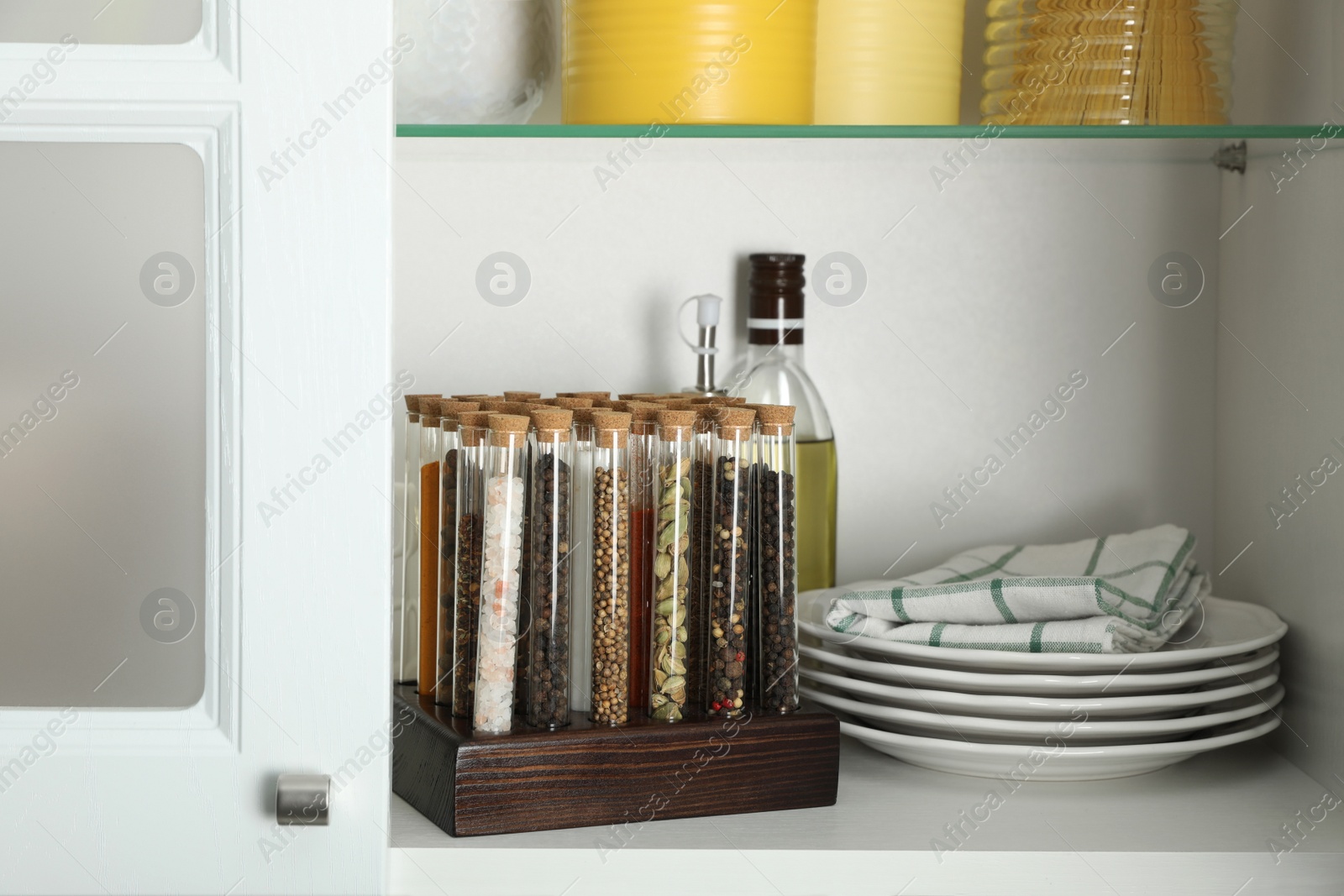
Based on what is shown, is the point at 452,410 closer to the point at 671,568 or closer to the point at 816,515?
the point at 671,568

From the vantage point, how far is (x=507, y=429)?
0.72m

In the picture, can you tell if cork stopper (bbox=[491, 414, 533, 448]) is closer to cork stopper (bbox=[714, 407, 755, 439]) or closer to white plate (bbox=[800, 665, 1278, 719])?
cork stopper (bbox=[714, 407, 755, 439])

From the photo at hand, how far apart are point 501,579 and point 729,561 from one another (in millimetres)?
145

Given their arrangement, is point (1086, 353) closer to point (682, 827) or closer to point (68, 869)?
point (682, 827)

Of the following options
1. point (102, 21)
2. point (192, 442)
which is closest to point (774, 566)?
point (192, 442)

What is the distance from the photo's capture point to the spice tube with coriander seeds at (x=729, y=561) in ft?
2.48

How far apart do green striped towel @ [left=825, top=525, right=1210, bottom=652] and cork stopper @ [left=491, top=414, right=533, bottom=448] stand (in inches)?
10.8

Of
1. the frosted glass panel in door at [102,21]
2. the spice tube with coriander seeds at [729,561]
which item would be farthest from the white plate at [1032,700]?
the frosted glass panel in door at [102,21]

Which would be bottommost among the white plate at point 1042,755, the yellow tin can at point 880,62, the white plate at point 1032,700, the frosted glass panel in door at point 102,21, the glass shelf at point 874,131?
the white plate at point 1042,755

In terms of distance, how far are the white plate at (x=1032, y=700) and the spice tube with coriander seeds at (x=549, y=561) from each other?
0.21m

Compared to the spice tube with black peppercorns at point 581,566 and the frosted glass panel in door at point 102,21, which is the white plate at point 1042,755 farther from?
the frosted glass panel in door at point 102,21

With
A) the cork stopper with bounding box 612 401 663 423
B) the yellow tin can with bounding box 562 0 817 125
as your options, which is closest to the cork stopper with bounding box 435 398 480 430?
the cork stopper with bounding box 612 401 663 423

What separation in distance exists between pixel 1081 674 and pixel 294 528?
53cm

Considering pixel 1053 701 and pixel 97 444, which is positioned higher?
pixel 97 444
